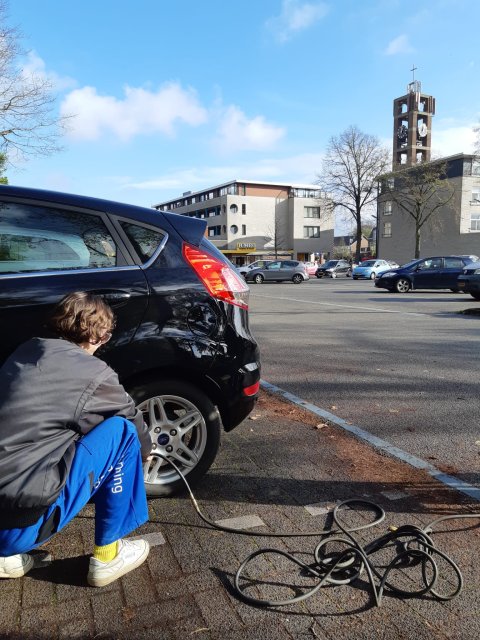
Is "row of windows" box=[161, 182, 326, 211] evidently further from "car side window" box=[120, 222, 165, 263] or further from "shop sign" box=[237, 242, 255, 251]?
"car side window" box=[120, 222, 165, 263]

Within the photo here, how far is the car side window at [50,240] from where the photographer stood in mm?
2818

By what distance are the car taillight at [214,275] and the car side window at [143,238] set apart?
0.18m

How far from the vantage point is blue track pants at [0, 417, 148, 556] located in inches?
74.1

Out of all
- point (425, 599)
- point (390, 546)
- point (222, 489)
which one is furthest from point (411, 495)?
point (222, 489)

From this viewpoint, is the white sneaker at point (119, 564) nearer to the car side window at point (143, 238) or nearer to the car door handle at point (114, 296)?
the car door handle at point (114, 296)

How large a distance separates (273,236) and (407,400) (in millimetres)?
74501

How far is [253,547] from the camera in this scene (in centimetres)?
250

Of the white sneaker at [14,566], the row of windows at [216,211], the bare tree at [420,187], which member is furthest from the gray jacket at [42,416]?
the row of windows at [216,211]

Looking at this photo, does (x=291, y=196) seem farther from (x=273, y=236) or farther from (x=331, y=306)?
(x=331, y=306)

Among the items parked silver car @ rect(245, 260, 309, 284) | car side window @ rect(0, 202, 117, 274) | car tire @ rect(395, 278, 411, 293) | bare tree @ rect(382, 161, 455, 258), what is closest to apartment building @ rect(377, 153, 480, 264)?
bare tree @ rect(382, 161, 455, 258)

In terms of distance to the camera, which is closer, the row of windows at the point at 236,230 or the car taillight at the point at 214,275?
the car taillight at the point at 214,275

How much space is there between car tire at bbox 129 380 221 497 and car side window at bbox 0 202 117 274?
82cm

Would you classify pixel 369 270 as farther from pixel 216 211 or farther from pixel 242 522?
pixel 216 211

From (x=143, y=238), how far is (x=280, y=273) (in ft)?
110
